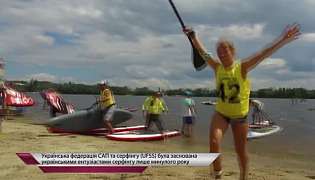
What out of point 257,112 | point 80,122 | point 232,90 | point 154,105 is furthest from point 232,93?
point 257,112

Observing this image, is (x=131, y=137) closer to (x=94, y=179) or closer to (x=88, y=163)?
(x=94, y=179)

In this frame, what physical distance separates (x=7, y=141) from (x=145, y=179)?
6759 millimetres

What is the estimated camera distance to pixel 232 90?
6.25 meters

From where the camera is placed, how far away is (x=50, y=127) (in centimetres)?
1814

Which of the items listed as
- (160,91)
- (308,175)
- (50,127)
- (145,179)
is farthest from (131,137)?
(145,179)

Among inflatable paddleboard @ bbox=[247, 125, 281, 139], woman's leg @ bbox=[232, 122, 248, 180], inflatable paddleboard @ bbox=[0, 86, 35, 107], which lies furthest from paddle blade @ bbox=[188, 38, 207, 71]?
inflatable paddleboard @ bbox=[0, 86, 35, 107]

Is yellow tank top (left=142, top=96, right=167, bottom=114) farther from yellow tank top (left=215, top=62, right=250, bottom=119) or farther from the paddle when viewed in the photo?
yellow tank top (left=215, top=62, right=250, bottom=119)

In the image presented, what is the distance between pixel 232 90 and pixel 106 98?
424 inches

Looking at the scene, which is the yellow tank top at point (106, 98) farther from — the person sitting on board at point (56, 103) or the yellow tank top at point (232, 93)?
the yellow tank top at point (232, 93)

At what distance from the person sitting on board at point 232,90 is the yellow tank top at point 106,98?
1025cm

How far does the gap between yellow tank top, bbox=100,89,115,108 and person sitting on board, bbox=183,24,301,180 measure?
10.3 metres

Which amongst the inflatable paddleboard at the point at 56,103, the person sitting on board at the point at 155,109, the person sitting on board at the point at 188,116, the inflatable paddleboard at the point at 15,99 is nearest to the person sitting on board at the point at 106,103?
the person sitting on board at the point at 155,109

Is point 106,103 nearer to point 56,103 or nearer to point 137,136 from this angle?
point 137,136

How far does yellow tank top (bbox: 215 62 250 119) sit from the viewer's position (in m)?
6.27
